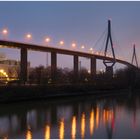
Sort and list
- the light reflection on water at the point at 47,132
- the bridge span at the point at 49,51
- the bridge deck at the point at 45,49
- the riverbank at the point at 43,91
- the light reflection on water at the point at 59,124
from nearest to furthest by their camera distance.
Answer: the light reflection on water at the point at 47,132 < the light reflection on water at the point at 59,124 < the riverbank at the point at 43,91 < the bridge deck at the point at 45,49 < the bridge span at the point at 49,51

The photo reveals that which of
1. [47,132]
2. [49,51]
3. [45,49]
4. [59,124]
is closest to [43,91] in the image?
[45,49]

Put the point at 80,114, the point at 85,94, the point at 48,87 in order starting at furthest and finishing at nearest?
the point at 85,94 → the point at 48,87 → the point at 80,114

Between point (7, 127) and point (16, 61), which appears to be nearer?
point (7, 127)

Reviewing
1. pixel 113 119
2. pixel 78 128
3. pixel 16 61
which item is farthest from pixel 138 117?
pixel 16 61

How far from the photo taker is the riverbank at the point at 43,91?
22297mm

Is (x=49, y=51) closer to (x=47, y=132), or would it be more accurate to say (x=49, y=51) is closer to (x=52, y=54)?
(x=52, y=54)

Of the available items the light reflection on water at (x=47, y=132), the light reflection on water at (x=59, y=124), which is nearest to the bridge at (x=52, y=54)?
the light reflection on water at (x=59, y=124)

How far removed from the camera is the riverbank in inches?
878

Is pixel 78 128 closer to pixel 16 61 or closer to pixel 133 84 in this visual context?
pixel 133 84

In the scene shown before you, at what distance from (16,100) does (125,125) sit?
8677 millimetres

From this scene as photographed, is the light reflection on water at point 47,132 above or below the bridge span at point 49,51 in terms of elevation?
below

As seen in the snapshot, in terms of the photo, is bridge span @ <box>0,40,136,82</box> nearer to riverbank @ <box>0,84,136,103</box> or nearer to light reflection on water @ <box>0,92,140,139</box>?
riverbank @ <box>0,84,136,103</box>

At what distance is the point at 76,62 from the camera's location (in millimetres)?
Result: 42094

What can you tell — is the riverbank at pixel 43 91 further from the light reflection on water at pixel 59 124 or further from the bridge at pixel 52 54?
the bridge at pixel 52 54
